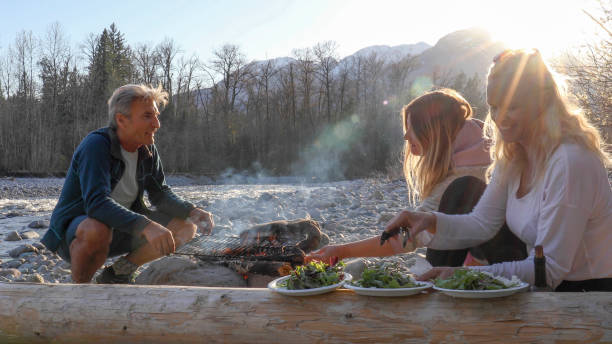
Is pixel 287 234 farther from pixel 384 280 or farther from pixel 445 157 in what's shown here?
pixel 384 280

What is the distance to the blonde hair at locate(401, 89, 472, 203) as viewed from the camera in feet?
9.34

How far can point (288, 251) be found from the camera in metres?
3.85

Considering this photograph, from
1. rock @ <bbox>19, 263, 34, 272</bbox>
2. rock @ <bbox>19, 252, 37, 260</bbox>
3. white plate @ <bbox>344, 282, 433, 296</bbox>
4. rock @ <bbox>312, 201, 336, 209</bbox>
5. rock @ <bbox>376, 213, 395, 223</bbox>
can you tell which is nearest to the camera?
white plate @ <bbox>344, 282, 433, 296</bbox>

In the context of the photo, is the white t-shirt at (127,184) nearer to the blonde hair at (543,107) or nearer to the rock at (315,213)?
the blonde hair at (543,107)

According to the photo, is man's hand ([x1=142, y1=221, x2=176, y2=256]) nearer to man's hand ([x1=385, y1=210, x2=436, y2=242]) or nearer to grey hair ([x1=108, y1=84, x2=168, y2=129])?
grey hair ([x1=108, y1=84, x2=168, y2=129])

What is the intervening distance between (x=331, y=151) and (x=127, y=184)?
91.0 ft

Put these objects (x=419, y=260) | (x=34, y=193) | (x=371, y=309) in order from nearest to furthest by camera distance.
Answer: (x=371, y=309) → (x=419, y=260) → (x=34, y=193)

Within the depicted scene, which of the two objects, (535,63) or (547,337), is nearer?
(547,337)

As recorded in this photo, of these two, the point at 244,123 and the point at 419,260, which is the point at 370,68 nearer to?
the point at 244,123

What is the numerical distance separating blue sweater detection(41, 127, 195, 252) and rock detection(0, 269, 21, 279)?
171 centimetres

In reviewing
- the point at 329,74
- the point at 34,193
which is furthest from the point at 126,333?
the point at 329,74

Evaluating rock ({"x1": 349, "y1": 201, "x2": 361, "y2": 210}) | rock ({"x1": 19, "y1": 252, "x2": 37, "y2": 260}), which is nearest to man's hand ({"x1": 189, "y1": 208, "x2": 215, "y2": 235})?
rock ({"x1": 19, "y1": 252, "x2": 37, "y2": 260})

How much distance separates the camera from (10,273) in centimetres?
459

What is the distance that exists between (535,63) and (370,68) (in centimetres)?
3891
